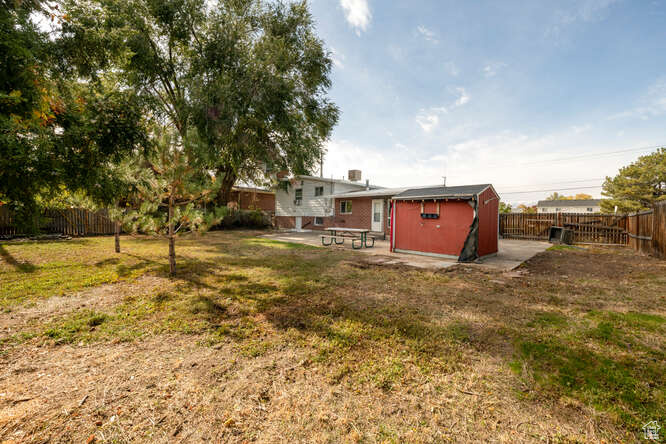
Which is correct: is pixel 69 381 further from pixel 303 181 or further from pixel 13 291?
pixel 303 181

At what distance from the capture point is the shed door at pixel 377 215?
17.1 meters

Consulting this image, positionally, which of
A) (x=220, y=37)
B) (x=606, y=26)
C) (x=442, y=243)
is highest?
(x=220, y=37)

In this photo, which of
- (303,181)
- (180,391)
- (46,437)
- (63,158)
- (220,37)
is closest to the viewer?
(46,437)

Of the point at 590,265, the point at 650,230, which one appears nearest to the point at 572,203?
the point at 650,230

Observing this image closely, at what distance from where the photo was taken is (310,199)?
22.0m

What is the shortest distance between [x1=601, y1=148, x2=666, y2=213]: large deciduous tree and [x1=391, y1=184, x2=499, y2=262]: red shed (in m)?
24.2

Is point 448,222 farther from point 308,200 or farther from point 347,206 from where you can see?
point 308,200

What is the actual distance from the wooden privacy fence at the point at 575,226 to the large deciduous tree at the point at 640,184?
1402cm

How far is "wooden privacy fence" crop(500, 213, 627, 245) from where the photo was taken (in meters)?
13.8

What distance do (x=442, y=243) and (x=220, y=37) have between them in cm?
1574

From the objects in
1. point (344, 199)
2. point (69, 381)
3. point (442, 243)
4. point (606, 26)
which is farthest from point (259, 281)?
point (606, 26)

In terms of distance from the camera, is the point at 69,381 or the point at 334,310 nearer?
the point at 69,381

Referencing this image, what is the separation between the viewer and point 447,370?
2705 mm

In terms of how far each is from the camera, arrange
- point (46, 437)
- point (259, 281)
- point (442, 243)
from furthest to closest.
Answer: point (442, 243) → point (259, 281) → point (46, 437)
